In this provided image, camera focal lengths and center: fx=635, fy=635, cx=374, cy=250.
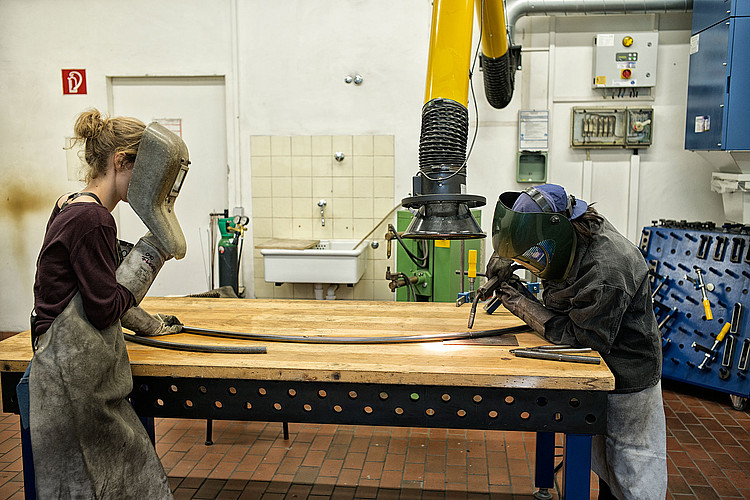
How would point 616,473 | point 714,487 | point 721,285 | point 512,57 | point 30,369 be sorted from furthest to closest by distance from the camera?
point 512,57
point 721,285
point 714,487
point 616,473
point 30,369

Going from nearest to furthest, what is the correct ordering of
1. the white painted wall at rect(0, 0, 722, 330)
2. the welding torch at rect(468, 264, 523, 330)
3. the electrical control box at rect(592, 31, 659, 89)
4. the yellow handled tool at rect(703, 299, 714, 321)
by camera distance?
the welding torch at rect(468, 264, 523, 330), the yellow handled tool at rect(703, 299, 714, 321), the electrical control box at rect(592, 31, 659, 89), the white painted wall at rect(0, 0, 722, 330)

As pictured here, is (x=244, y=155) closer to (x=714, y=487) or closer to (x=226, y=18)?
(x=226, y=18)

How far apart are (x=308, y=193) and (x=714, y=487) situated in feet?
11.9

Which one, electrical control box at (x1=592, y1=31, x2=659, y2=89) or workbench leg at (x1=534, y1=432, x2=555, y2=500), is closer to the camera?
workbench leg at (x1=534, y1=432, x2=555, y2=500)

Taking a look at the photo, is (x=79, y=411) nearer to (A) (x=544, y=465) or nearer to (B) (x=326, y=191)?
(A) (x=544, y=465)

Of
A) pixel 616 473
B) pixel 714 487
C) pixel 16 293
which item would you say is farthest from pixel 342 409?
pixel 16 293

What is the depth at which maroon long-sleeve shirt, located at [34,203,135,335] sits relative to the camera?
1795 mm

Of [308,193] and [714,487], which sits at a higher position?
[308,193]

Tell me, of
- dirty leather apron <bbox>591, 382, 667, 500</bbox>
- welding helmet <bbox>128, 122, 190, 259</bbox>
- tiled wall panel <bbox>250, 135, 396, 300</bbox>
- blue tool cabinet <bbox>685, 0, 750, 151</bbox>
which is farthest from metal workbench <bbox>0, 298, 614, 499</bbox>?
tiled wall panel <bbox>250, 135, 396, 300</bbox>

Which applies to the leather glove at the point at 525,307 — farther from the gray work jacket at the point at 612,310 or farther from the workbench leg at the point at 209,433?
the workbench leg at the point at 209,433

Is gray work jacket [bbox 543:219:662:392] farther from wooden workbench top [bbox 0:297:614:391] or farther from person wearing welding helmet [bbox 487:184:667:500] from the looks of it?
wooden workbench top [bbox 0:297:614:391]

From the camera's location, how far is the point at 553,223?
81.9 inches

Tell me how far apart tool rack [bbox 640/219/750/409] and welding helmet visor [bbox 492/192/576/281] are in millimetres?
2393

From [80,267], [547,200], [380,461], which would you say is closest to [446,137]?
[547,200]
